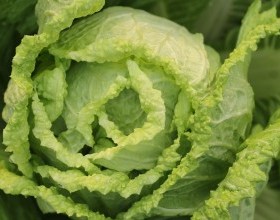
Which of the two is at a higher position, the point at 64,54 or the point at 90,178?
the point at 64,54

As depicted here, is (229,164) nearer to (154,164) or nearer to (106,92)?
(154,164)

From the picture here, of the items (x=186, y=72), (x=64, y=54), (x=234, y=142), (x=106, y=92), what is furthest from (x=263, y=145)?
(x=64, y=54)

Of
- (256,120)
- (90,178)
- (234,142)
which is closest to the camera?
(90,178)

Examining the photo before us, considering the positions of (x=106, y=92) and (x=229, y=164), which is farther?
(x=229, y=164)

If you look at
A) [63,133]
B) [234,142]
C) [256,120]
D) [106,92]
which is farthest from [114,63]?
[256,120]

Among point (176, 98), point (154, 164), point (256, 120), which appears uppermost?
point (176, 98)

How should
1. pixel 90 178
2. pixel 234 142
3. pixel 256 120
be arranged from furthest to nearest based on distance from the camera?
1. pixel 256 120
2. pixel 234 142
3. pixel 90 178
